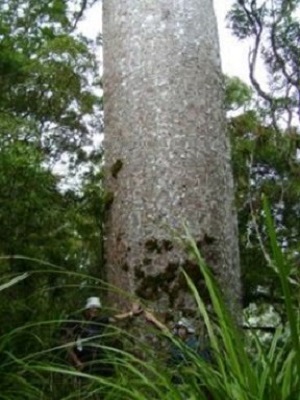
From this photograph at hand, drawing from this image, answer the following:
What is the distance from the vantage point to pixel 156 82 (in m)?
3.67

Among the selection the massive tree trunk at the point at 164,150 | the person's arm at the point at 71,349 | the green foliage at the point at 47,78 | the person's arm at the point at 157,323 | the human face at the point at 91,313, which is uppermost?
the green foliage at the point at 47,78

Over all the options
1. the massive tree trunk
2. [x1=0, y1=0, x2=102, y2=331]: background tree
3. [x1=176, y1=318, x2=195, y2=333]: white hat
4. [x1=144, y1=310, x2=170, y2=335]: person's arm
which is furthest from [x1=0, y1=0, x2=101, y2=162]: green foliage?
[x1=144, y1=310, x2=170, y2=335]: person's arm

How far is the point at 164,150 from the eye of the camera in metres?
3.50

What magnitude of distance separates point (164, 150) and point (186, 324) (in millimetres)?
949

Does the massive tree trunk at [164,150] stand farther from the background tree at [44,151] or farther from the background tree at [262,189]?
the background tree at [262,189]

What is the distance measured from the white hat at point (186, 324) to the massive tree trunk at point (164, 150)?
15 cm

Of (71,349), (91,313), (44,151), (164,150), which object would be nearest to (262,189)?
(44,151)

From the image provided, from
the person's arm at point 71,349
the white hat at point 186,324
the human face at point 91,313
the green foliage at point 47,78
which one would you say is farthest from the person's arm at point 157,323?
the green foliage at point 47,78

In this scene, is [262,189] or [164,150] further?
[262,189]

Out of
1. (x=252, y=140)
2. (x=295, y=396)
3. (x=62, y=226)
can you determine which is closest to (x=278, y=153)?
(x=252, y=140)

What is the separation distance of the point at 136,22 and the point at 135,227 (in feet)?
3.96

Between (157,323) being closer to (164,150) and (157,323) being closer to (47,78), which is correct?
(164,150)

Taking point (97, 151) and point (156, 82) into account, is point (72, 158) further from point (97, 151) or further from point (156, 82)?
point (156, 82)

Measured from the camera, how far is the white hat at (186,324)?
114 inches
